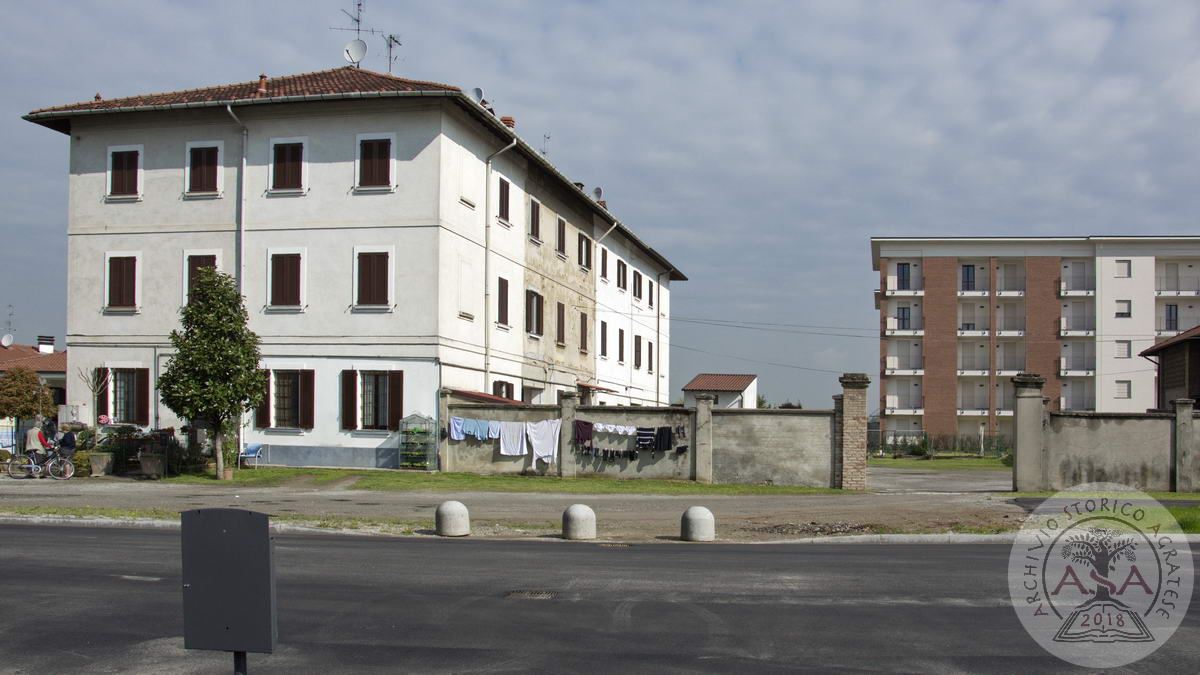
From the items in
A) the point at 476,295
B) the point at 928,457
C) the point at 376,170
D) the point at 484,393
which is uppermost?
the point at 376,170

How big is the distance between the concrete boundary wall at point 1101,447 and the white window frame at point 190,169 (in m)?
23.2

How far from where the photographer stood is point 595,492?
2558 centimetres

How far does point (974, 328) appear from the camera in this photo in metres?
73.0

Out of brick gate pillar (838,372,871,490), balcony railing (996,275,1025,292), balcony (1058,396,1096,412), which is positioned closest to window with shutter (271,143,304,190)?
brick gate pillar (838,372,871,490)

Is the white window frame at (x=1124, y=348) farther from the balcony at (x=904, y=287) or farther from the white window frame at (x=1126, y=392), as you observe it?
the balcony at (x=904, y=287)

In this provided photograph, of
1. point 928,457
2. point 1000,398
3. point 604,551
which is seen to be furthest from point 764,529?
point 1000,398

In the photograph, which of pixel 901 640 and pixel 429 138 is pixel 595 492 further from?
pixel 901 640

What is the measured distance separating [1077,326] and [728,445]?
5214 cm

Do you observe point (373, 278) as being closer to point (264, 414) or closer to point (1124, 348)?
point (264, 414)

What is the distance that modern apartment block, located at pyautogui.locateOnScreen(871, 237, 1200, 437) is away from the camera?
7088cm

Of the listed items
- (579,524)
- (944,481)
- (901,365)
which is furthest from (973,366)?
(579,524)

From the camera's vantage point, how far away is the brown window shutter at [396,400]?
1201 inches

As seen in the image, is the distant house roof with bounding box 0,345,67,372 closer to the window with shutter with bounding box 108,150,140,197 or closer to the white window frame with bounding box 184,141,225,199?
the window with shutter with bounding box 108,150,140,197

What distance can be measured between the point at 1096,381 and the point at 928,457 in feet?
67.4
